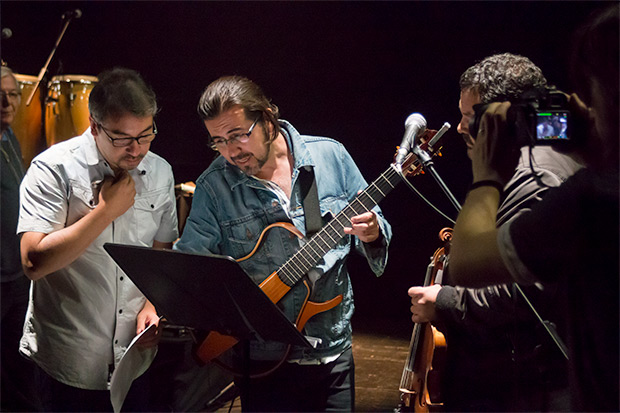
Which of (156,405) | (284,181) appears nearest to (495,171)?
(284,181)

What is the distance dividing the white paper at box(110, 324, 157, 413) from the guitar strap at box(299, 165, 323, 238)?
682 mm

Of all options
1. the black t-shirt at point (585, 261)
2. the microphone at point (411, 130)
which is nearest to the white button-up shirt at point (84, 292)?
the microphone at point (411, 130)

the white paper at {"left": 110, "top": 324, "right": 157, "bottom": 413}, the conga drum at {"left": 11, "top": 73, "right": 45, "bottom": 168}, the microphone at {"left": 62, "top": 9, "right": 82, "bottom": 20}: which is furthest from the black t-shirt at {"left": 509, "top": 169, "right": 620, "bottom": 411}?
the microphone at {"left": 62, "top": 9, "right": 82, "bottom": 20}

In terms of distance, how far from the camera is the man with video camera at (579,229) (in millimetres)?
1047

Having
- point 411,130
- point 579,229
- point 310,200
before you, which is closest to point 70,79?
point 310,200

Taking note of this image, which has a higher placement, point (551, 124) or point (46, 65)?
point (46, 65)

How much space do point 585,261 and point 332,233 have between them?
122 cm

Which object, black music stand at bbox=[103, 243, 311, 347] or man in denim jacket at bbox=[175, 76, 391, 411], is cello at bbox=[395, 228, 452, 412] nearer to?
man in denim jacket at bbox=[175, 76, 391, 411]

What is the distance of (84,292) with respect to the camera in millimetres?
2295

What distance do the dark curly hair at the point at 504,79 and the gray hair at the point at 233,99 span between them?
2.59 feet

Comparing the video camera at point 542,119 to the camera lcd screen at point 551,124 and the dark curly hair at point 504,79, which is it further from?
the dark curly hair at point 504,79

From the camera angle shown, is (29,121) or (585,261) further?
(29,121)

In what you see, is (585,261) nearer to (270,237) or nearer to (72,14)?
(270,237)

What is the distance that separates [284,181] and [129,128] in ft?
1.98
